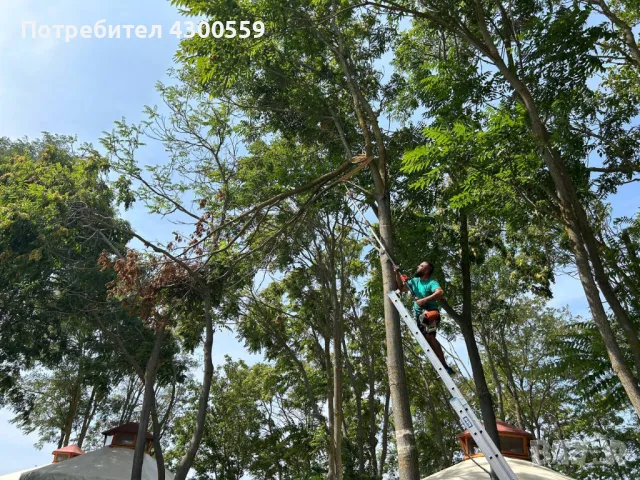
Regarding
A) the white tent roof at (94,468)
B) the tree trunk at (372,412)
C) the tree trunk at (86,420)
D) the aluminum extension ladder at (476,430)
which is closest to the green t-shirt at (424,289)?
the aluminum extension ladder at (476,430)

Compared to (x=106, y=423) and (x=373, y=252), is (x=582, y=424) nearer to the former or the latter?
(x=373, y=252)

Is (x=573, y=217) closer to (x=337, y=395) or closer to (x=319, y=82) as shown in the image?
(x=319, y=82)

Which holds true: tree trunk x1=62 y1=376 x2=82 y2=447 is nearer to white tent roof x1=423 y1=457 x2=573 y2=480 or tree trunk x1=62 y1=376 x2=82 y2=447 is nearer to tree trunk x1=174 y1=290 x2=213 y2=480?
tree trunk x1=174 y1=290 x2=213 y2=480

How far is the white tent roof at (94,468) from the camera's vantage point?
14.9 metres

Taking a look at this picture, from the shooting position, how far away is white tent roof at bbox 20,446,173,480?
14.9 metres

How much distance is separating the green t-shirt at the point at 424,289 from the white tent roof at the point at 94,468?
14.2 metres

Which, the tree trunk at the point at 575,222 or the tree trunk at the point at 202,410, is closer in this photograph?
the tree trunk at the point at 575,222

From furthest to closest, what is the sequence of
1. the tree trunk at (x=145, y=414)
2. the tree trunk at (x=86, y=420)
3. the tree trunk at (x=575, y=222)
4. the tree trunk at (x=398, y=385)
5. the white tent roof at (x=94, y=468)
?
the tree trunk at (x=86, y=420) → the white tent roof at (x=94, y=468) → the tree trunk at (x=145, y=414) → the tree trunk at (x=575, y=222) → the tree trunk at (x=398, y=385)

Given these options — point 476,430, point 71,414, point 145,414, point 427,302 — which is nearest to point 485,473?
point 427,302

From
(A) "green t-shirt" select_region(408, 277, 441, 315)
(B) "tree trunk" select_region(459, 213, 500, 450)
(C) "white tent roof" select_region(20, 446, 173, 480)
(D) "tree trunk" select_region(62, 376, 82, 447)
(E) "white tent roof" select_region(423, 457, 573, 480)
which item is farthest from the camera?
(D) "tree trunk" select_region(62, 376, 82, 447)

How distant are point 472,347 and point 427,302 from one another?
260 inches

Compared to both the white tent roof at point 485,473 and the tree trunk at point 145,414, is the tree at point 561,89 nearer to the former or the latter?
the white tent roof at point 485,473

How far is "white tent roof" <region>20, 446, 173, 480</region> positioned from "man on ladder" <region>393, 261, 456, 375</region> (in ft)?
46.7

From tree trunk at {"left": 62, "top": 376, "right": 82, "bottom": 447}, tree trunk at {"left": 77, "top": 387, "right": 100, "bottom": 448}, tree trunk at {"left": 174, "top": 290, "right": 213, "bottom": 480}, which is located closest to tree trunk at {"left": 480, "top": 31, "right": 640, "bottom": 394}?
tree trunk at {"left": 174, "top": 290, "right": 213, "bottom": 480}
